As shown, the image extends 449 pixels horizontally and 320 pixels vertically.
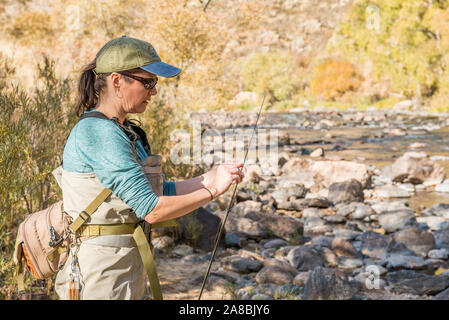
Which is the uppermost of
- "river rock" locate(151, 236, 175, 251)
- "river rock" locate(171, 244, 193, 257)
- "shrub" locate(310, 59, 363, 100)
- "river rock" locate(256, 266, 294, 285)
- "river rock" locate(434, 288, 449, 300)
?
"shrub" locate(310, 59, 363, 100)

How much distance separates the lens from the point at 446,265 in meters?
6.63

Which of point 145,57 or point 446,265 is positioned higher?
point 145,57

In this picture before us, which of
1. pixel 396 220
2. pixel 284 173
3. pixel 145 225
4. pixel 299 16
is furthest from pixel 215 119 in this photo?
pixel 299 16

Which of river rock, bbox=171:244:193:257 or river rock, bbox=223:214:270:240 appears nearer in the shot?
river rock, bbox=171:244:193:257

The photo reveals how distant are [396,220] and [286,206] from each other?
2305mm

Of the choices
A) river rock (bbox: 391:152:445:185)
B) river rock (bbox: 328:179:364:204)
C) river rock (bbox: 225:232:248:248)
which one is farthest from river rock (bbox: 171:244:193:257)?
river rock (bbox: 391:152:445:185)

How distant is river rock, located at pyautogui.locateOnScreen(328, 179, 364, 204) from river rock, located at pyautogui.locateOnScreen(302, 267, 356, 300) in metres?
5.36

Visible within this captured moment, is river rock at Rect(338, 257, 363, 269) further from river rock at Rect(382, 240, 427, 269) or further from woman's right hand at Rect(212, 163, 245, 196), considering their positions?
woman's right hand at Rect(212, 163, 245, 196)

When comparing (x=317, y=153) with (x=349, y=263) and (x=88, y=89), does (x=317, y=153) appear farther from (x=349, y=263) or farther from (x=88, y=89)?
(x=88, y=89)

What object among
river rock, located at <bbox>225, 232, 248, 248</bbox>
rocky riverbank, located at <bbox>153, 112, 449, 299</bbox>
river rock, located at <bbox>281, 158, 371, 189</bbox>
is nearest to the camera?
rocky riverbank, located at <bbox>153, 112, 449, 299</bbox>

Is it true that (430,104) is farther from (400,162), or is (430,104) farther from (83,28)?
(83,28)

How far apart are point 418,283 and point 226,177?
467cm

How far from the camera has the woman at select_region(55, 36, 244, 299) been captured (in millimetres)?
1640

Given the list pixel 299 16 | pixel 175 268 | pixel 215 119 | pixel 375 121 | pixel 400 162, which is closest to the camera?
pixel 175 268
